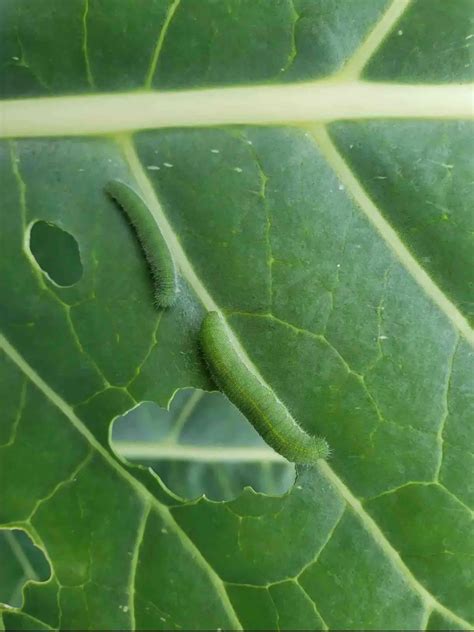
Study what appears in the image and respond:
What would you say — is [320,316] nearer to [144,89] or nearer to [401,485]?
[401,485]

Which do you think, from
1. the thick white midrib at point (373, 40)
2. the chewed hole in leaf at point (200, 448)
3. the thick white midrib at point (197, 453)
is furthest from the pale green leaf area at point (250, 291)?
the thick white midrib at point (197, 453)

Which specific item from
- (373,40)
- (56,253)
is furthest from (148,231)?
(373,40)

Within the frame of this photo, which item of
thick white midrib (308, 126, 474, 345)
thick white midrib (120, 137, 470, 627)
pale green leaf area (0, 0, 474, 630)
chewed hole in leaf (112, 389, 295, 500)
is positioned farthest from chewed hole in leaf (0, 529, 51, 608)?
thick white midrib (308, 126, 474, 345)

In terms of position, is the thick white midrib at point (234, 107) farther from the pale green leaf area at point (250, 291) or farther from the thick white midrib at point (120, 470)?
the thick white midrib at point (120, 470)

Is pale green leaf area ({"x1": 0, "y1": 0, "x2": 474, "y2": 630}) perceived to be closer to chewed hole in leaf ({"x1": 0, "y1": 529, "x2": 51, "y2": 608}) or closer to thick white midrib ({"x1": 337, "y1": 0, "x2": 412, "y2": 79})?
thick white midrib ({"x1": 337, "y1": 0, "x2": 412, "y2": 79})

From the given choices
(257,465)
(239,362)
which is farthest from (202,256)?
(257,465)

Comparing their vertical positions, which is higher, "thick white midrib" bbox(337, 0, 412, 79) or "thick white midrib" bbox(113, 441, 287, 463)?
"thick white midrib" bbox(337, 0, 412, 79)
